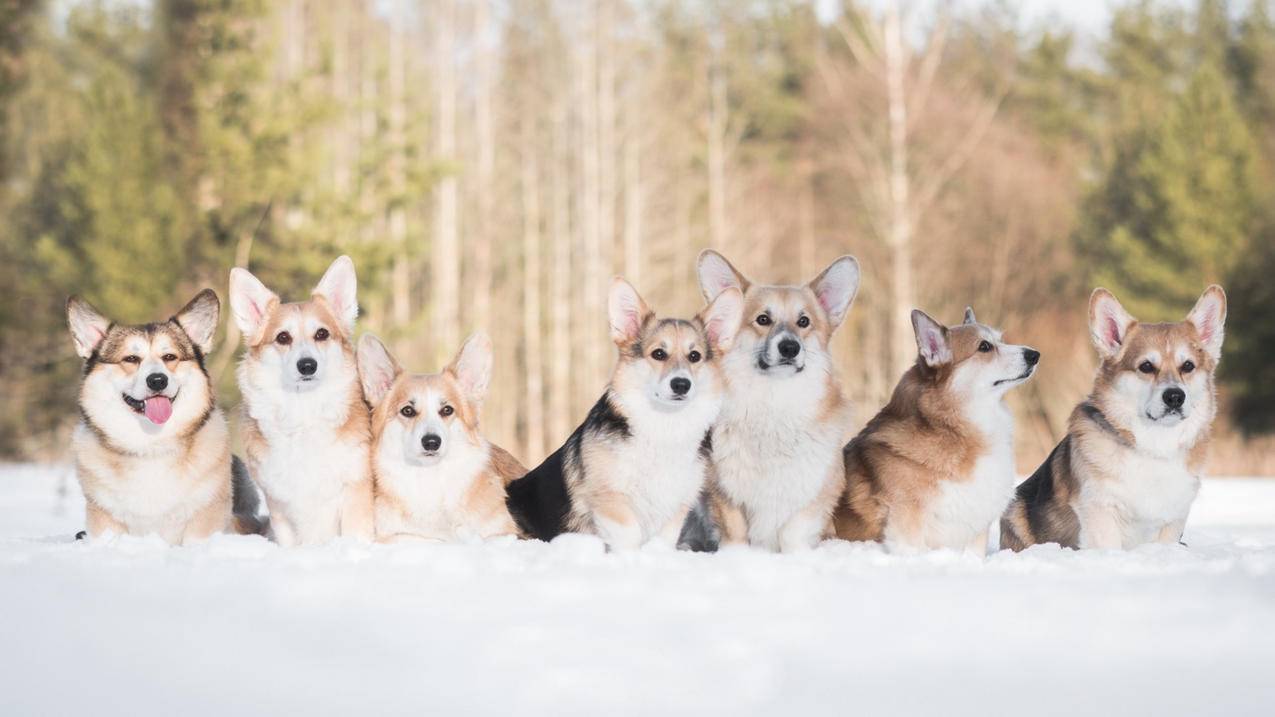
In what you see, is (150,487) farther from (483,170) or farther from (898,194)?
(483,170)

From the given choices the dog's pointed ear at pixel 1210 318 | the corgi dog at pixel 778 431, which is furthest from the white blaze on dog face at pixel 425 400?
the dog's pointed ear at pixel 1210 318

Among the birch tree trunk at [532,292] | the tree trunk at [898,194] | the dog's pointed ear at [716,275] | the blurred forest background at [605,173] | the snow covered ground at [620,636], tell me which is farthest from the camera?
the birch tree trunk at [532,292]

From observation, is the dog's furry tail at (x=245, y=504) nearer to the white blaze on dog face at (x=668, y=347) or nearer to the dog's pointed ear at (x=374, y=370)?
the dog's pointed ear at (x=374, y=370)

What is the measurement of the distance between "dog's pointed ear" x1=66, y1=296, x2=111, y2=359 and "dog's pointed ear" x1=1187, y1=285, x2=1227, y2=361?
15.0 feet

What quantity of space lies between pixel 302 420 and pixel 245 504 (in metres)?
0.84

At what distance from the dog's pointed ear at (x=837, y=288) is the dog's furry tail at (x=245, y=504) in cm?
266

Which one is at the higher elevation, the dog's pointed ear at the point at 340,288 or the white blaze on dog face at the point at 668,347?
the dog's pointed ear at the point at 340,288

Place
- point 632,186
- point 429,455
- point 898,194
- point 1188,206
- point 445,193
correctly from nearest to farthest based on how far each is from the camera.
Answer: point 429,455 < point 898,194 < point 445,193 < point 1188,206 < point 632,186

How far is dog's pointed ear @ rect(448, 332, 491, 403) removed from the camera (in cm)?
538

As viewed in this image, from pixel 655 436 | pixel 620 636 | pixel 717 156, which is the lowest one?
pixel 620 636

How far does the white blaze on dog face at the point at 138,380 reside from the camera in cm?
520

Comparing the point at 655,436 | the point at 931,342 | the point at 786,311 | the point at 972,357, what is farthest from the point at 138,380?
the point at 972,357

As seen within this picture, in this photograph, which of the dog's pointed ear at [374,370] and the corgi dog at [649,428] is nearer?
the corgi dog at [649,428]

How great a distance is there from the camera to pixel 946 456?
17.3ft
